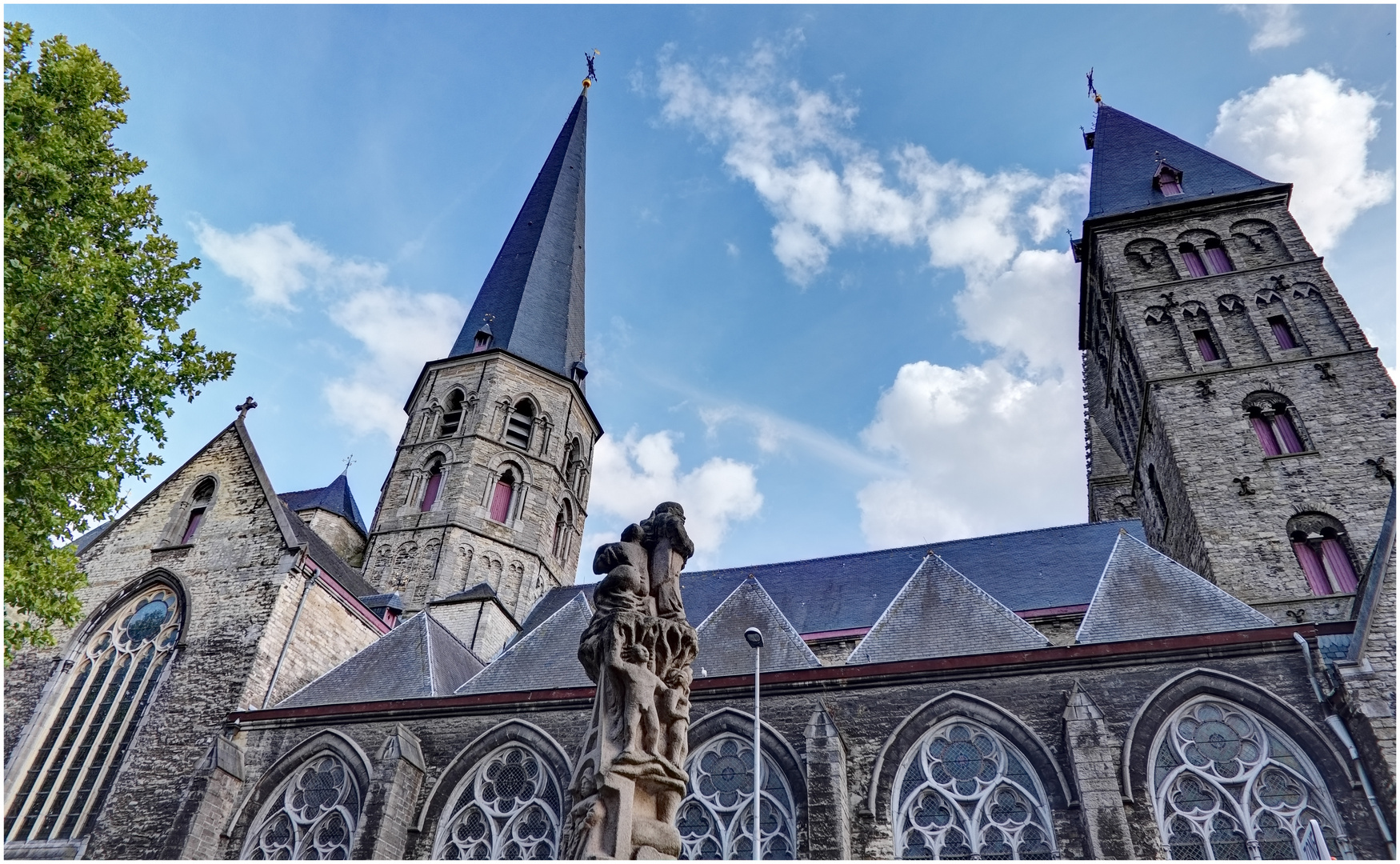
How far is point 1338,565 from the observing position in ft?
43.4

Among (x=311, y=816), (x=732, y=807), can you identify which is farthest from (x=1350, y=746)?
(x=311, y=816)

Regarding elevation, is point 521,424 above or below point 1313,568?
above

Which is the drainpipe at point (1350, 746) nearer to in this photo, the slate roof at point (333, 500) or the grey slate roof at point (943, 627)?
the grey slate roof at point (943, 627)

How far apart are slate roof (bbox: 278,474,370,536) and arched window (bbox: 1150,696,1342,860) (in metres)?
19.4

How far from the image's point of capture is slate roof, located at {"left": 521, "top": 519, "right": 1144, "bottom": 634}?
15406 millimetres

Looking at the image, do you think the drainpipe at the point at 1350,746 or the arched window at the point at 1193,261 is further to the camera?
the arched window at the point at 1193,261

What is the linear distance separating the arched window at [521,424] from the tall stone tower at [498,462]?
3cm

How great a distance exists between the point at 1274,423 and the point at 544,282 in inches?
740

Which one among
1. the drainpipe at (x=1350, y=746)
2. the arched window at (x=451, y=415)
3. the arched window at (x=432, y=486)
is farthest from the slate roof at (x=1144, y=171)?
the arched window at (x=432, y=486)

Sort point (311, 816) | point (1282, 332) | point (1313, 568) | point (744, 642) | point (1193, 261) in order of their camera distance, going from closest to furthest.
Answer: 1. point (311, 816)
2. point (744, 642)
3. point (1313, 568)
4. point (1282, 332)
5. point (1193, 261)

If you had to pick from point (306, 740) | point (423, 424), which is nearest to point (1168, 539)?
point (306, 740)

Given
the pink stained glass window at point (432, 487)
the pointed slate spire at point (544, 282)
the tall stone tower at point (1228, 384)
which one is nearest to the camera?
the tall stone tower at point (1228, 384)

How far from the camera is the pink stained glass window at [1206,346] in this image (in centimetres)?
1677

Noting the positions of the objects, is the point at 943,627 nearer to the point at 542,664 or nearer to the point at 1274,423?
the point at 542,664
